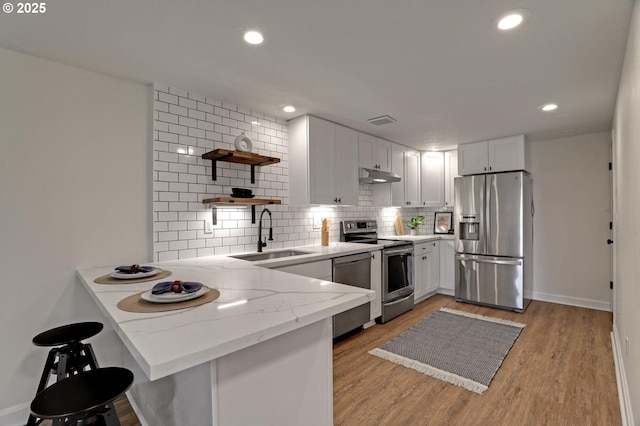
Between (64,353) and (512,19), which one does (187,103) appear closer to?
(64,353)

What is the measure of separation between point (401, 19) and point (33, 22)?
2.03m

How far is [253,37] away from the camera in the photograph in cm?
186

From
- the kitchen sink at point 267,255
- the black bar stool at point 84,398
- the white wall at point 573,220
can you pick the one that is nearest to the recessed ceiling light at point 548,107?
the white wall at point 573,220

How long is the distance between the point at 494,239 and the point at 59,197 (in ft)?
15.2

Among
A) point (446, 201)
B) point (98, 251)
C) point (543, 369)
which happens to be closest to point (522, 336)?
point (543, 369)

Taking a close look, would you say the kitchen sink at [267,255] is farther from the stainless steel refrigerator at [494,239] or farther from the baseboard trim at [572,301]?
the baseboard trim at [572,301]

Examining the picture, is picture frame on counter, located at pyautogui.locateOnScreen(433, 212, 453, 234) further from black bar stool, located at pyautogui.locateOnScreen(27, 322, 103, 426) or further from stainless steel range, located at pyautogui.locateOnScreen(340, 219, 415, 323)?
black bar stool, located at pyautogui.locateOnScreen(27, 322, 103, 426)

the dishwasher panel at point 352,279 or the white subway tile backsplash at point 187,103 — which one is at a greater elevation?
the white subway tile backsplash at point 187,103

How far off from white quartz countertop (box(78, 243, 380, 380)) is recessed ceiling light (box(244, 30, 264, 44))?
142 centimetres

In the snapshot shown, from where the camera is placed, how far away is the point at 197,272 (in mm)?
2068

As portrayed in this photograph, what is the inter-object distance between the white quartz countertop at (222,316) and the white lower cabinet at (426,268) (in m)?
2.98

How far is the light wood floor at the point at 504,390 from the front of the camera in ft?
6.57

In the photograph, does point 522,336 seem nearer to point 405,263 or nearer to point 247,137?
point 405,263

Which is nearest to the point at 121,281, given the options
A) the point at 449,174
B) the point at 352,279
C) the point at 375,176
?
the point at 352,279
